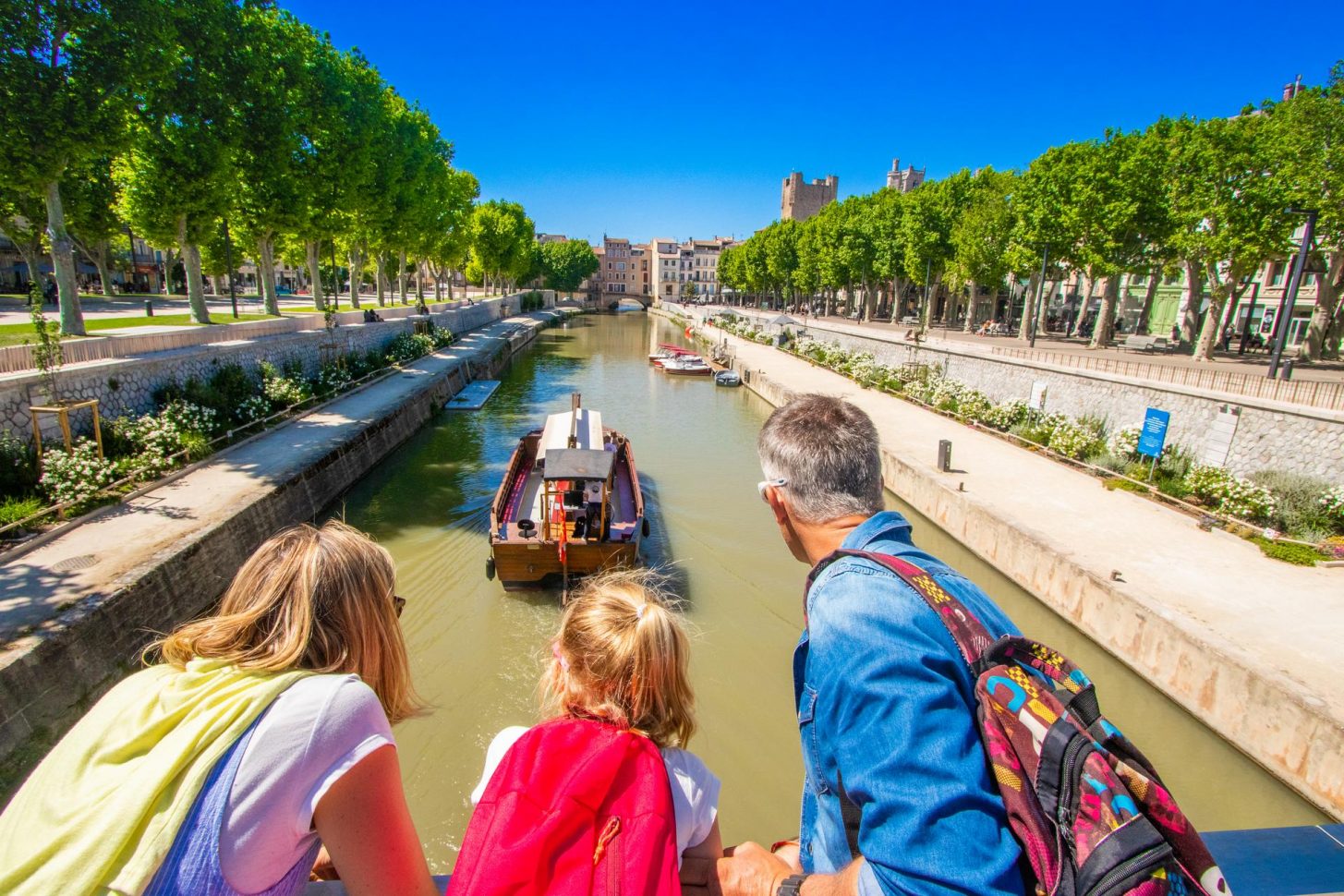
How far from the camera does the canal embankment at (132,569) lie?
627 centimetres

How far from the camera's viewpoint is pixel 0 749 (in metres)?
5.81

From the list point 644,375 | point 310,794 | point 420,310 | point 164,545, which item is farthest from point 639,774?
point 420,310

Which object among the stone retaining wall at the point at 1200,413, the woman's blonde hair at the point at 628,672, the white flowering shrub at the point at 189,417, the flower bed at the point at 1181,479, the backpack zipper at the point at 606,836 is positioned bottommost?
the flower bed at the point at 1181,479

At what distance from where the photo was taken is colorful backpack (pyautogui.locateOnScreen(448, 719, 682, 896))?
4.55ft

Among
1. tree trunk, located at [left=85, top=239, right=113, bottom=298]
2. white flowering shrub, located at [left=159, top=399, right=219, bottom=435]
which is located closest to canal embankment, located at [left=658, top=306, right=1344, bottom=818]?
white flowering shrub, located at [left=159, top=399, right=219, bottom=435]

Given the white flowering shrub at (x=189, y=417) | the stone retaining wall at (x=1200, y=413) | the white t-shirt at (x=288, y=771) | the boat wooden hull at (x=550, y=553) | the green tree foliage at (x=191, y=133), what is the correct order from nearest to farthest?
the white t-shirt at (x=288, y=771) < the boat wooden hull at (x=550, y=553) < the stone retaining wall at (x=1200, y=413) < the white flowering shrub at (x=189, y=417) < the green tree foliage at (x=191, y=133)

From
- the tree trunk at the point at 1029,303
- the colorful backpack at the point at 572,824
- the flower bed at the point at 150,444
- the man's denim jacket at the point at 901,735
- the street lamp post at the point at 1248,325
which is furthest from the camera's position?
the tree trunk at the point at 1029,303

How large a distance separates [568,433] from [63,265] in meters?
11.4

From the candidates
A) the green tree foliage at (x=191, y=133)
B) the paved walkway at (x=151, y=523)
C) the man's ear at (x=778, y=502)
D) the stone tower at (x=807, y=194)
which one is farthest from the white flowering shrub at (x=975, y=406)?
the stone tower at (x=807, y=194)

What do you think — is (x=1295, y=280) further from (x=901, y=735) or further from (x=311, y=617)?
(x=311, y=617)

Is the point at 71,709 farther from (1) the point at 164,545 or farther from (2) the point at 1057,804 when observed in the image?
(2) the point at 1057,804

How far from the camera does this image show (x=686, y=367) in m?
37.5

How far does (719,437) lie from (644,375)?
15971mm

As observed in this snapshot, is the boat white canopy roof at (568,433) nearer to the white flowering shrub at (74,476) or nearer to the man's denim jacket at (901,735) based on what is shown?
the white flowering shrub at (74,476)
